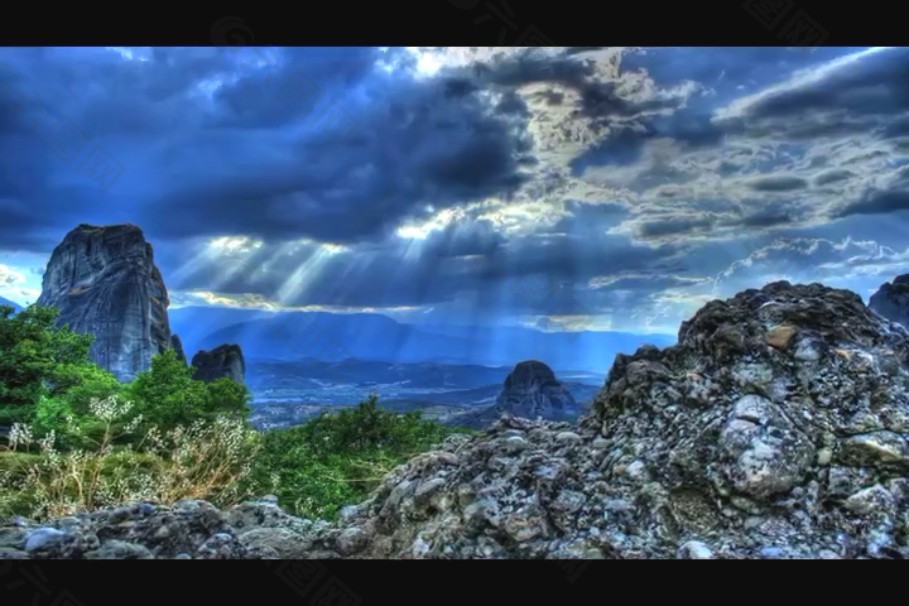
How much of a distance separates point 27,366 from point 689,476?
5.40 meters

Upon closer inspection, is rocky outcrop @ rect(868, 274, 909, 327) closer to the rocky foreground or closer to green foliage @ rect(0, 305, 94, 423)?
the rocky foreground

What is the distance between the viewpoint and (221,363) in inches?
343

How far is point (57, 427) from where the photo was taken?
461cm

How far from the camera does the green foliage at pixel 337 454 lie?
14.0 feet

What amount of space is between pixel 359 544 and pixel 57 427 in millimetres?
3039

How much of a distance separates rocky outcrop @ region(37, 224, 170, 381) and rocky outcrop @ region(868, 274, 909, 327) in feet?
30.2

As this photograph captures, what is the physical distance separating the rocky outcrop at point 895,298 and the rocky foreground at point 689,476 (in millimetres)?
736

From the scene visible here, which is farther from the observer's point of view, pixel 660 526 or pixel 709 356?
pixel 709 356
